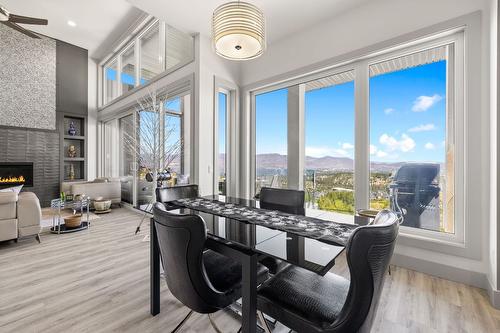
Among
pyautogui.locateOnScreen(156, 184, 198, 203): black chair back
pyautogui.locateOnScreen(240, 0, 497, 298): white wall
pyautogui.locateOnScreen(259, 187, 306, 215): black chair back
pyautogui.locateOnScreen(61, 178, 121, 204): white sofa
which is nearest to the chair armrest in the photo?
pyautogui.locateOnScreen(156, 184, 198, 203): black chair back

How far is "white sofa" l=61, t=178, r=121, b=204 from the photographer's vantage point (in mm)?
5098

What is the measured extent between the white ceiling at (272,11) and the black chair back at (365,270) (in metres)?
2.95

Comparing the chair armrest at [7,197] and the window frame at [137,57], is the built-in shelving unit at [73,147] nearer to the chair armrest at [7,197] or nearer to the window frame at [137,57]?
the window frame at [137,57]

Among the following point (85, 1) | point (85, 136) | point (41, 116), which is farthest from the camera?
point (85, 136)

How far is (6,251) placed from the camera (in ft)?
9.30

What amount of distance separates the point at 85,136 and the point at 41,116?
3.42ft

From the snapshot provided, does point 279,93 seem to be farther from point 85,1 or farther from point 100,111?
point 100,111

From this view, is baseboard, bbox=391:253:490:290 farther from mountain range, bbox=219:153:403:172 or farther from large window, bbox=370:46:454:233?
mountain range, bbox=219:153:403:172

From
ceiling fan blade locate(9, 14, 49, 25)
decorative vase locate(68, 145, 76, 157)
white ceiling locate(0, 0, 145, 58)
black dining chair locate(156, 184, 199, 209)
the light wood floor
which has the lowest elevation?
the light wood floor

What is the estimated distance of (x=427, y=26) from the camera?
92.0 inches

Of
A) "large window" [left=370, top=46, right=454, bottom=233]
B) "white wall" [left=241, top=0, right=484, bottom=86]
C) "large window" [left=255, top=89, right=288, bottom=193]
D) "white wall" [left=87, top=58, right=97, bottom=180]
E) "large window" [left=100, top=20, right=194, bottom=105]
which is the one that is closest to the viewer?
"white wall" [left=241, top=0, right=484, bottom=86]

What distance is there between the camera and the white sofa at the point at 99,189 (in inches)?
201

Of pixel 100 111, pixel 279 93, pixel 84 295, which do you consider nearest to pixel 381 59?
pixel 279 93

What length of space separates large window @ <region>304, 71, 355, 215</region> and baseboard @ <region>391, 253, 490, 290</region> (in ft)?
2.47
